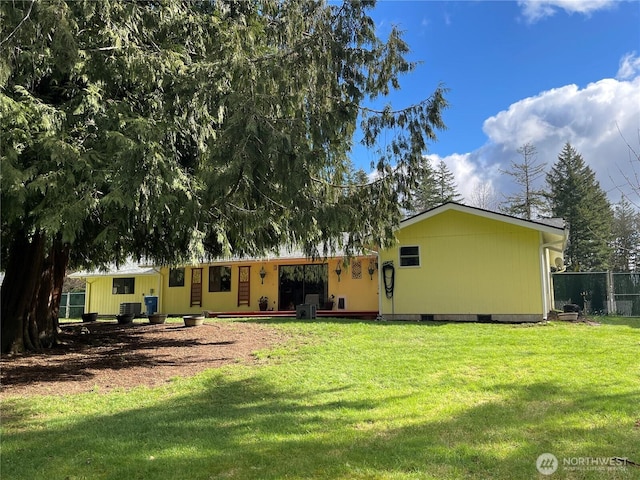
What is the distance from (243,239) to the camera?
7867 millimetres

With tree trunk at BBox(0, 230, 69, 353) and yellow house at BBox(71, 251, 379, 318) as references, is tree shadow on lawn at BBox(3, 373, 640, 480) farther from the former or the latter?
yellow house at BBox(71, 251, 379, 318)

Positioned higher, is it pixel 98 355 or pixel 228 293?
pixel 228 293

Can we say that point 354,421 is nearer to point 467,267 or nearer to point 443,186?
point 467,267

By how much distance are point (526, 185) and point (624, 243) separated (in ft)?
40.0

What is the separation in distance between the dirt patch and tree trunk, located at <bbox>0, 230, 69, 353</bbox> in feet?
1.41

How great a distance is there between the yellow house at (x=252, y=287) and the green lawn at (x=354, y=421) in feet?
29.5

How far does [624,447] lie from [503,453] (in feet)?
3.25

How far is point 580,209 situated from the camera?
35.1m

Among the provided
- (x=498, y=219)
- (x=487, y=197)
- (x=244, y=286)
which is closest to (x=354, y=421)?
(x=498, y=219)

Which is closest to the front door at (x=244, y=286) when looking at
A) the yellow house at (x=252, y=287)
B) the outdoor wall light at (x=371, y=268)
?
the yellow house at (x=252, y=287)

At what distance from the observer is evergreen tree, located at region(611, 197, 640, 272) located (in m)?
38.9

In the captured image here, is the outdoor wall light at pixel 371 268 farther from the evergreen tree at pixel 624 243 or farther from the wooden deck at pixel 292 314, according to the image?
the evergreen tree at pixel 624 243

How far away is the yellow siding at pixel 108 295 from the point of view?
2117 centimetres

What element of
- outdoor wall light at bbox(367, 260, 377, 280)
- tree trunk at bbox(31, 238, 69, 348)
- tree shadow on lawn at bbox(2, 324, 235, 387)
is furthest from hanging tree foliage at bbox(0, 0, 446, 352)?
outdoor wall light at bbox(367, 260, 377, 280)
